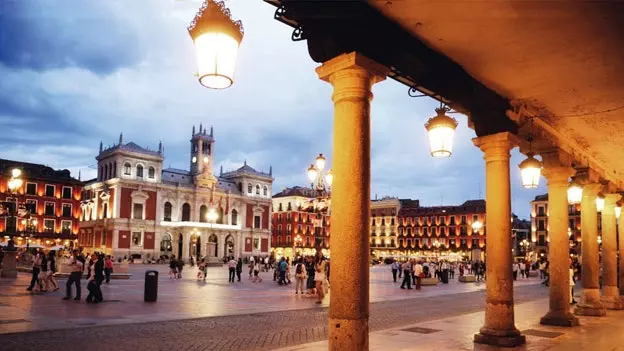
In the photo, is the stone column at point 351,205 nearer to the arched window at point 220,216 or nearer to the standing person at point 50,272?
the standing person at point 50,272

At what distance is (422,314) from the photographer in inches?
582

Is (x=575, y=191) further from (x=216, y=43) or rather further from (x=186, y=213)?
(x=186, y=213)

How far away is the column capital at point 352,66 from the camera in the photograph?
5230 millimetres

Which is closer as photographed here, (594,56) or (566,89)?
(594,56)

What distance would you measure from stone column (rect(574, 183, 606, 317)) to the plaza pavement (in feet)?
11.3

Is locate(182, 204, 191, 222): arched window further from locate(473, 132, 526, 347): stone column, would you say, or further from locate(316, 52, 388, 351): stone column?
locate(316, 52, 388, 351): stone column

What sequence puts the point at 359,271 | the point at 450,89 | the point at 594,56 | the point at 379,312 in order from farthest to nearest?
the point at 379,312, the point at 450,89, the point at 594,56, the point at 359,271

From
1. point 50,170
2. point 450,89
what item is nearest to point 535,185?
point 450,89

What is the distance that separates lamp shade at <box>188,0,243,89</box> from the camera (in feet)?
13.3

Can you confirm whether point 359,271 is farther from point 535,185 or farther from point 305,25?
point 535,185

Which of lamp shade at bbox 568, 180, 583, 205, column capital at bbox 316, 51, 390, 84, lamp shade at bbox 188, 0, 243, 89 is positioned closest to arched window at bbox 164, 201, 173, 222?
lamp shade at bbox 568, 180, 583, 205

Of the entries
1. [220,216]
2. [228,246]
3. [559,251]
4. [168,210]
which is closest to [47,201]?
[168,210]

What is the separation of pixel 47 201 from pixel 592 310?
6770 centimetres

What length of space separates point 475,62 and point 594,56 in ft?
4.73
